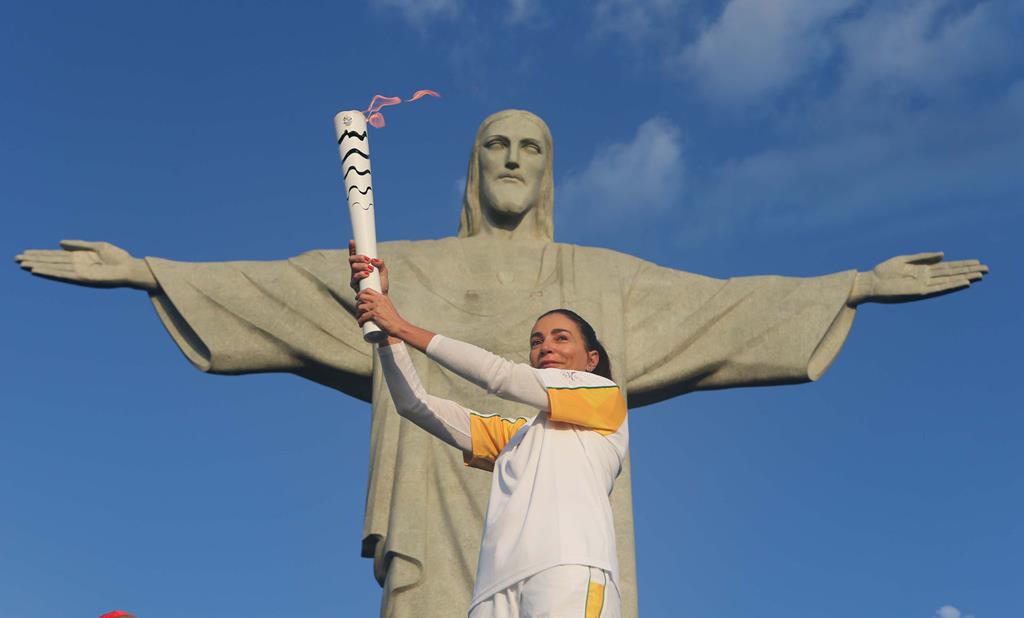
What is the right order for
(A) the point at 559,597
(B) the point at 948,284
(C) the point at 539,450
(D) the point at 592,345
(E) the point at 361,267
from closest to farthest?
1. (A) the point at 559,597
2. (C) the point at 539,450
3. (E) the point at 361,267
4. (D) the point at 592,345
5. (B) the point at 948,284

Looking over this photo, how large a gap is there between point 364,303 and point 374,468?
4344 millimetres

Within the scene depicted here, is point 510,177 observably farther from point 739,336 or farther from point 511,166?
point 739,336

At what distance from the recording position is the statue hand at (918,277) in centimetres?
1160

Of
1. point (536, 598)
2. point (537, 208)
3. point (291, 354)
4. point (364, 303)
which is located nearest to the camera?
point (536, 598)

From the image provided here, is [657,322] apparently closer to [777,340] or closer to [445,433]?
[777,340]

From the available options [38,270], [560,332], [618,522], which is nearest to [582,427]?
[560,332]

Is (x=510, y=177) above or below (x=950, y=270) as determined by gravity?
above

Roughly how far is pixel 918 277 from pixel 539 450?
5.72m

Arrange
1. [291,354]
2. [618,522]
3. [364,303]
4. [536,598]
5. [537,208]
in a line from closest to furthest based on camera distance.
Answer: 1. [536,598]
2. [364,303]
3. [618,522]
4. [291,354]
5. [537,208]

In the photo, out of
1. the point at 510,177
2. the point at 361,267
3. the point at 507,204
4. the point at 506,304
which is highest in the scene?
the point at 510,177

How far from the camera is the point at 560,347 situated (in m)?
7.04

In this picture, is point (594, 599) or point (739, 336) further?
point (739, 336)

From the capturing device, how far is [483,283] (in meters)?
12.0

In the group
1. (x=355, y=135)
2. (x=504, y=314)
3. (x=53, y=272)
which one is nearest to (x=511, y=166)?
(x=504, y=314)
